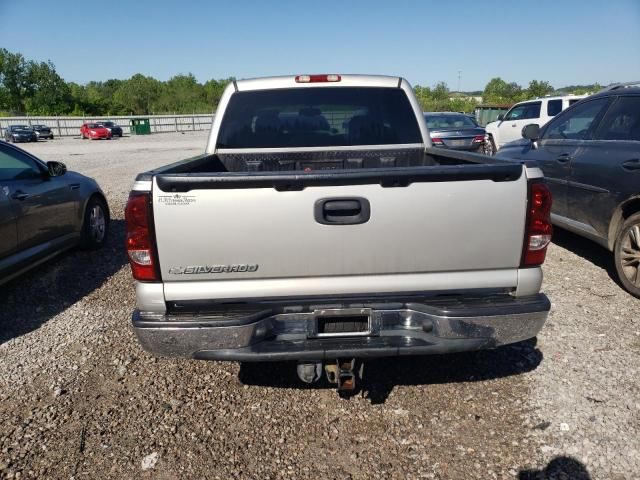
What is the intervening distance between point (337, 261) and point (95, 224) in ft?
15.6

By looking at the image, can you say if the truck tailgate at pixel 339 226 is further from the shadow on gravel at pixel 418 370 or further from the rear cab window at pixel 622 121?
the rear cab window at pixel 622 121

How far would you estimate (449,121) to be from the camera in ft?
46.0

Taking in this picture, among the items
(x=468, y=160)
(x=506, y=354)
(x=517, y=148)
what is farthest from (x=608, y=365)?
(x=517, y=148)

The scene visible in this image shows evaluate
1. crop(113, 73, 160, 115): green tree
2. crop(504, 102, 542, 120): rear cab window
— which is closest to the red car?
crop(504, 102, 542, 120): rear cab window

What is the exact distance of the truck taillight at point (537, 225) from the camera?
2.42 metres

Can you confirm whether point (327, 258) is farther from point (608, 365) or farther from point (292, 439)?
point (608, 365)

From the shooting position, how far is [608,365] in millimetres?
3309

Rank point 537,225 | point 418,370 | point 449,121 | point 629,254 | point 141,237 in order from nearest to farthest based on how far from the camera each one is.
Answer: point 141,237 → point 537,225 → point 418,370 → point 629,254 → point 449,121

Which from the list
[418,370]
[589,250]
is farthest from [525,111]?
[418,370]

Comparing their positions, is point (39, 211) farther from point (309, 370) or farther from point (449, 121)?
point (449, 121)

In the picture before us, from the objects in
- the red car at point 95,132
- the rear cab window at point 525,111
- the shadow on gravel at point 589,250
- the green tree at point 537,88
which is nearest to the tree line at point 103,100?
the green tree at point 537,88

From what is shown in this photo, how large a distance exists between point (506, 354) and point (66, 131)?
158ft

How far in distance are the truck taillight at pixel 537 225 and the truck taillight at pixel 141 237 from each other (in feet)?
6.32

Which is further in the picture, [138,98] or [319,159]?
[138,98]
